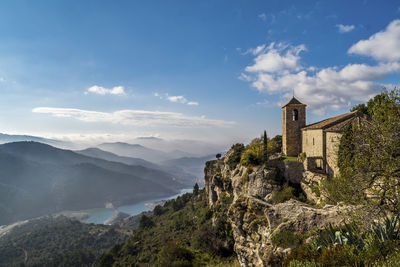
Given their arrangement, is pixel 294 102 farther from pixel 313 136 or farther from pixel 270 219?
pixel 270 219

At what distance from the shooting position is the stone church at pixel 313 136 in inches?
731

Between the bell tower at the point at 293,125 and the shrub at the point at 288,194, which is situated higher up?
the bell tower at the point at 293,125

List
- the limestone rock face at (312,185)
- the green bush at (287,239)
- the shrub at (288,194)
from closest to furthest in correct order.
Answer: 1. the green bush at (287,239)
2. the limestone rock face at (312,185)
3. the shrub at (288,194)

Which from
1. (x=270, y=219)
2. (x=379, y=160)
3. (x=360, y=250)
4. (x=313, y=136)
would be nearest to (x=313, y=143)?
(x=313, y=136)

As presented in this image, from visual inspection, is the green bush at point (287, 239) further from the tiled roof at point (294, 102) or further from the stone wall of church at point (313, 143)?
the tiled roof at point (294, 102)

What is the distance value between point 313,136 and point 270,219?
1262 cm

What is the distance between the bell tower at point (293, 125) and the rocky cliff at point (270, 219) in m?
4.12

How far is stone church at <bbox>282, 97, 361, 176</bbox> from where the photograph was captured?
18.6m

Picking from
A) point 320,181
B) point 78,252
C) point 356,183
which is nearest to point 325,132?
point 320,181

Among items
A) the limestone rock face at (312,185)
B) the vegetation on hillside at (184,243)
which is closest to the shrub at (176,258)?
the vegetation on hillside at (184,243)

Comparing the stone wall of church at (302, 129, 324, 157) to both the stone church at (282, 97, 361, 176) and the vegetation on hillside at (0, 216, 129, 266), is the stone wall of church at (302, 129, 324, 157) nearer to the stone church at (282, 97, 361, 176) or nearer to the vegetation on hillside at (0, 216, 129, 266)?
the stone church at (282, 97, 361, 176)

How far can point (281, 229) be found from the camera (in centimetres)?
1167

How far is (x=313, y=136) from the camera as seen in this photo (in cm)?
2177

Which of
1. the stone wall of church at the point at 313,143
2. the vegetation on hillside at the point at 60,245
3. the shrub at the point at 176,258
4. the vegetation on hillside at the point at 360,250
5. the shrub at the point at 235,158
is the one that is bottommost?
the vegetation on hillside at the point at 60,245
